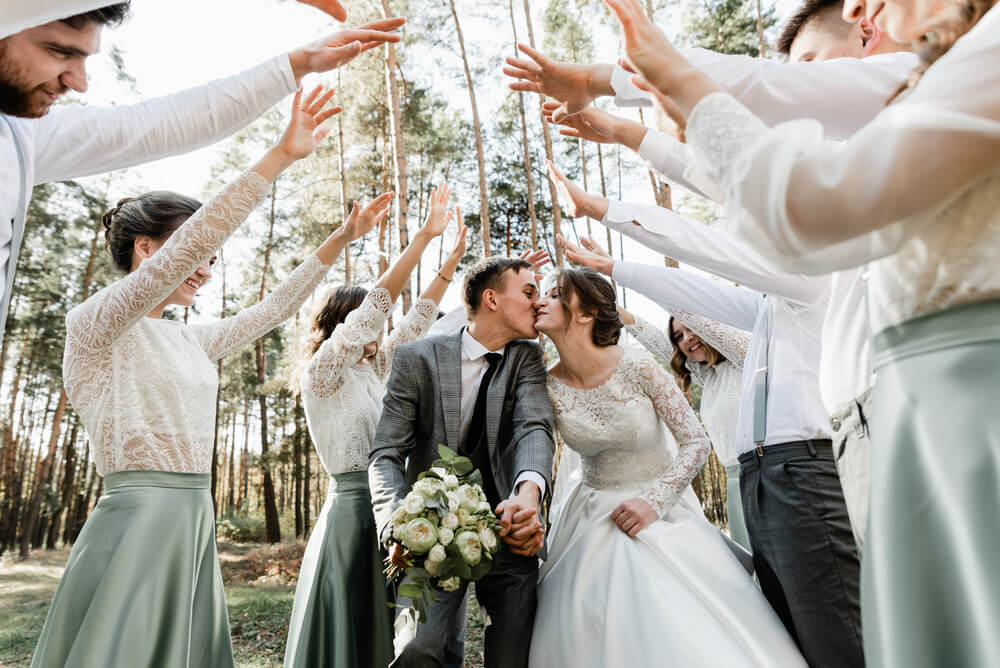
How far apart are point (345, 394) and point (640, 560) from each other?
211 cm

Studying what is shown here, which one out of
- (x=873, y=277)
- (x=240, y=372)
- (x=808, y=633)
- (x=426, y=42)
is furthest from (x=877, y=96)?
(x=240, y=372)

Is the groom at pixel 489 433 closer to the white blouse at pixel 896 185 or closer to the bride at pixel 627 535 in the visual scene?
the bride at pixel 627 535

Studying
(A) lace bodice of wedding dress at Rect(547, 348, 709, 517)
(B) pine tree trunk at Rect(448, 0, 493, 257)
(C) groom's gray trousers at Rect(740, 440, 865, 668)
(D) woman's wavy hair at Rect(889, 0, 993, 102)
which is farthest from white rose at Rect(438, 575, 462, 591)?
(B) pine tree trunk at Rect(448, 0, 493, 257)

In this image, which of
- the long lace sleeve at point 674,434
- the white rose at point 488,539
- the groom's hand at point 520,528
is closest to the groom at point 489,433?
→ the groom's hand at point 520,528

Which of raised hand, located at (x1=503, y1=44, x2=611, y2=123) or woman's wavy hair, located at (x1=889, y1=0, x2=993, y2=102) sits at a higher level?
raised hand, located at (x1=503, y1=44, x2=611, y2=123)

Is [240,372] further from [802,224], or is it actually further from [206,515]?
[802,224]

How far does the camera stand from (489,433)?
3.37m

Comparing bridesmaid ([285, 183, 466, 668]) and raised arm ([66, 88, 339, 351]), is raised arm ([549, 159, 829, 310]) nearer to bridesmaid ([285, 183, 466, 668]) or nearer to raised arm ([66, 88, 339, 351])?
bridesmaid ([285, 183, 466, 668])

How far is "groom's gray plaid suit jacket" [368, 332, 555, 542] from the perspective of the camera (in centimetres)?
331

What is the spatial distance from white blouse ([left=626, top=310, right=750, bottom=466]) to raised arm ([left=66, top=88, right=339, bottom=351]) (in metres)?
2.82

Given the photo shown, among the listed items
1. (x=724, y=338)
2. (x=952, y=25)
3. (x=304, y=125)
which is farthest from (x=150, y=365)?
(x=724, y=338)

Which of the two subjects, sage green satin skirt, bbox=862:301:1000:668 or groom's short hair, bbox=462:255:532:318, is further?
groom's short hair, bbox=462:255:532:318

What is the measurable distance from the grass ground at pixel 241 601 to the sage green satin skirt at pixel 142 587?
15.6 ft

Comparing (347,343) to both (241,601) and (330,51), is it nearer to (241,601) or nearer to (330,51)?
(330,51)
